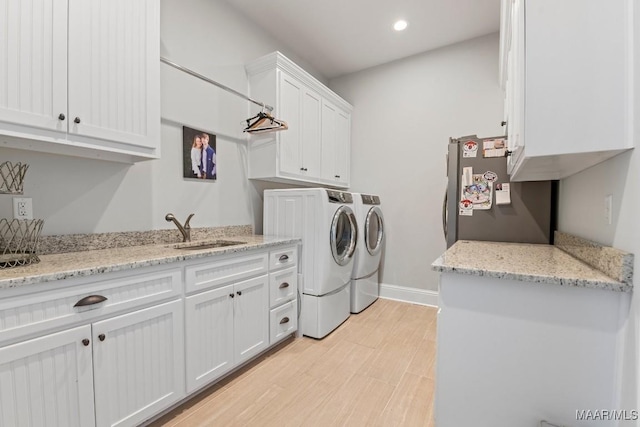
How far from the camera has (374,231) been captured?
3365 mm

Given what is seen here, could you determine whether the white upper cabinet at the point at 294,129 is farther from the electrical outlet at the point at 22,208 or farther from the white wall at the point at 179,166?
the electrical outlet at the point at 22,208

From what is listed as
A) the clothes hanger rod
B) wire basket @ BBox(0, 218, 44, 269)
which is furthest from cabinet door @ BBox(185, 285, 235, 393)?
the clothes hanger rod

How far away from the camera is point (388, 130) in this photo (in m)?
3.69

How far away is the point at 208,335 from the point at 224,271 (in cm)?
38

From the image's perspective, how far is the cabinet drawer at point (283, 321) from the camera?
2223 millimetres

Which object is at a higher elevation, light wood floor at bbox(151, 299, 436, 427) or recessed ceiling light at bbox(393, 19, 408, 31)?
recessed ceiling light at bbox(393, 19, 408, 31)

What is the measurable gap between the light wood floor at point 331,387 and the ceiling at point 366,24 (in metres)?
3.03

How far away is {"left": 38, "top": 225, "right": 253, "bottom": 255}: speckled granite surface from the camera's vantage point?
1.57 meters

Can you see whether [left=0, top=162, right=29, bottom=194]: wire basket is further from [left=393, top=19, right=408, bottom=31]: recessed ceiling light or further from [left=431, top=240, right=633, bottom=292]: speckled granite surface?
[left=393, top=19, right=408, bottom=31]: recessed ceiling light

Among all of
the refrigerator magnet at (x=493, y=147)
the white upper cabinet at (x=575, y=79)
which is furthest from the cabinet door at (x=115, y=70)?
the refrigerator magnet at (x=493, y=147)

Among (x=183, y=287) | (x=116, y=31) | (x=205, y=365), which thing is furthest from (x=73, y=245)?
(x=116, y=31)

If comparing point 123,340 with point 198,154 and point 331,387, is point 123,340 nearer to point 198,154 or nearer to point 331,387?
point 331,387

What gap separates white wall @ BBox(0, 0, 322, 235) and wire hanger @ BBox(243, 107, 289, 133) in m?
0.23

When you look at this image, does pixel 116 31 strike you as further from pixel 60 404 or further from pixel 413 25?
pixel 413 25
